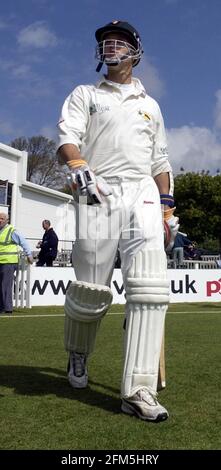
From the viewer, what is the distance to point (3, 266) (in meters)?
11.1

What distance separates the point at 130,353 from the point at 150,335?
0.16 m

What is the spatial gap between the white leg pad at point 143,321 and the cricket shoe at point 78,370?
27.6 inches

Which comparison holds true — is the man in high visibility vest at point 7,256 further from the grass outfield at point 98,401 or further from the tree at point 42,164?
the tree at point 42,164

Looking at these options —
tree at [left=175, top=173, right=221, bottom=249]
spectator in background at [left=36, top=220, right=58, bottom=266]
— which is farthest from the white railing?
tree at [left=175, top=173, right=221, bottom=249]

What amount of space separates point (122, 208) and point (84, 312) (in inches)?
27.7

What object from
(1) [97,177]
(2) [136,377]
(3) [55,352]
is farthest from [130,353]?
(3) [55,352]

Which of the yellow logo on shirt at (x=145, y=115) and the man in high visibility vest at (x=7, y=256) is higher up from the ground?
the yellow logo on shirt at (x=145, y=115)

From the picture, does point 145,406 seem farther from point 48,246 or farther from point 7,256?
point 48,246

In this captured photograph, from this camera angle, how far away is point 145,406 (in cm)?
323

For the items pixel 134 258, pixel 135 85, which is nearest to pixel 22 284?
pixel 135 85

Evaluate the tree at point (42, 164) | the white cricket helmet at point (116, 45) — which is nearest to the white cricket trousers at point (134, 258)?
the white cricket helmet at point (116, 45)

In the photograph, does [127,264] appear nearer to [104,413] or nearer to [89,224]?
[89,224]

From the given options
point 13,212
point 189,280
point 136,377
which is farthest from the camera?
point 13,212

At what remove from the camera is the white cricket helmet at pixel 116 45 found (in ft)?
12.6
